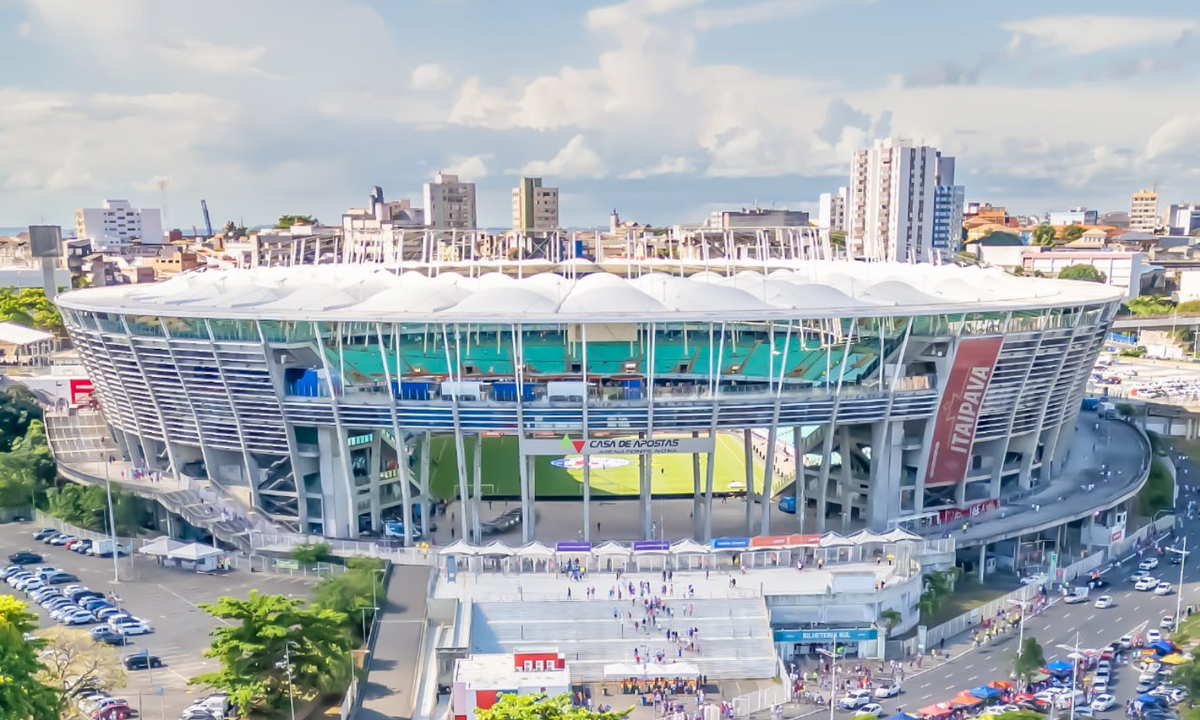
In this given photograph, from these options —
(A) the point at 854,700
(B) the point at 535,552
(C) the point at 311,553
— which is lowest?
(A) the point at 854,700

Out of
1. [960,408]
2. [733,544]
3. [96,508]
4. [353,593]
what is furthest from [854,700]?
[96,508]

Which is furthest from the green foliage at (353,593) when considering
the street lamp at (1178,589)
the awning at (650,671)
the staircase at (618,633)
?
the street lamp at (1178,589)

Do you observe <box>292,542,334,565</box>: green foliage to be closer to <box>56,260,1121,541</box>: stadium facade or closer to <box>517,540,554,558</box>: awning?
<box>56,260,1121,541</box>: stadium facade

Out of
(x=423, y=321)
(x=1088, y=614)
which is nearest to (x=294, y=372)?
(x=423, y=321)

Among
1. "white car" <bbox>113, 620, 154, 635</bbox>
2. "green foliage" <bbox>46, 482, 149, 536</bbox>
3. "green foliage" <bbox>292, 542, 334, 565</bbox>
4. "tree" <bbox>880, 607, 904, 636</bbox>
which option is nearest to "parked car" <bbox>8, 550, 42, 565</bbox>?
"green foliage" <bbox>46, 482, 149, 536</bbox>

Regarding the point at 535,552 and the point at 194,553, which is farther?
the point at 194,553

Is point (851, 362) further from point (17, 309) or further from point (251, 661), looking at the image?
point (17, 309)

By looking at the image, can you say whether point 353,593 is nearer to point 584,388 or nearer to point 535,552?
point 535,552
